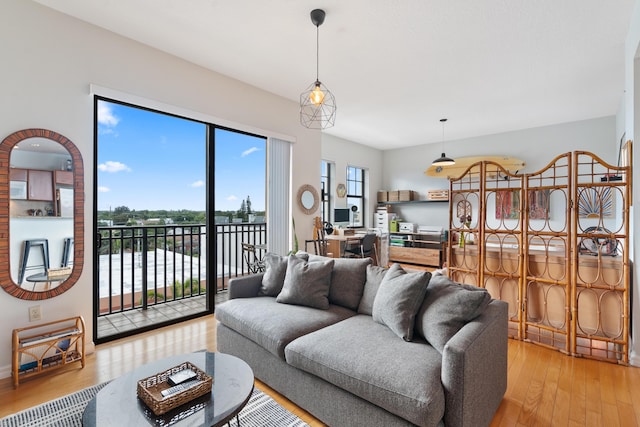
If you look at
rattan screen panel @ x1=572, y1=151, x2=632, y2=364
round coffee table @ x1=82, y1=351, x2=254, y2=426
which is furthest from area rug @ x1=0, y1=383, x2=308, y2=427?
rattan screen panel @ x1=572, y1=151, x2=632, y2=364

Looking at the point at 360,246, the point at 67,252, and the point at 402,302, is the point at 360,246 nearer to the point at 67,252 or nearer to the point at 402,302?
the point at 402,302

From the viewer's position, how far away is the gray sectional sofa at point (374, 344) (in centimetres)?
147

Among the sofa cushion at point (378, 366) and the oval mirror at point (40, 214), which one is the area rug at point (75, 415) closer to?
the sofa cushion at point (378, 366)

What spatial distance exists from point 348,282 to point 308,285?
Answer: 33 cm

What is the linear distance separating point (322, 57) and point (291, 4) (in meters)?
0.87

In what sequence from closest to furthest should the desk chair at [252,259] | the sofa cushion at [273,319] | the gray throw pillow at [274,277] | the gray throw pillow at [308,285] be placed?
the sofa cushion at [273,319] < the gray throw pillow at [308,285] < the gray throw pillow at [274,277] < the desk chair at [252,259]

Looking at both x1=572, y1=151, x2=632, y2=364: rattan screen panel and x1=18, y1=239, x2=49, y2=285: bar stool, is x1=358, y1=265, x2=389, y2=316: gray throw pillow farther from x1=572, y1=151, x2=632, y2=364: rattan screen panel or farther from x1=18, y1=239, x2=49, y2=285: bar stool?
x1=18, y1=239, x2=49, y2=285: bar stool

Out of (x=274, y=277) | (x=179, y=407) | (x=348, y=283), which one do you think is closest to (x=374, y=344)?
(x=348, y=283)

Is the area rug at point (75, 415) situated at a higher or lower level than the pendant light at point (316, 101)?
lower

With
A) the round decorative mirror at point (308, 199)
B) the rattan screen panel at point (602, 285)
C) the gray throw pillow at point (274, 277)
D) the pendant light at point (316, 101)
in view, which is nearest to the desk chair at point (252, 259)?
the round decorative mirror at point (308, 199)

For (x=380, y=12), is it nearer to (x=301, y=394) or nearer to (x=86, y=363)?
(x=301, y=394)

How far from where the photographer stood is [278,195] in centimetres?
436

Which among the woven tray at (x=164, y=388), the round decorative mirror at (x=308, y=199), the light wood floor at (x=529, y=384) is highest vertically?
the round decorative mirror at (x=308, y=199)

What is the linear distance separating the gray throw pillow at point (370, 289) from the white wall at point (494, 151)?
16.4 feet
